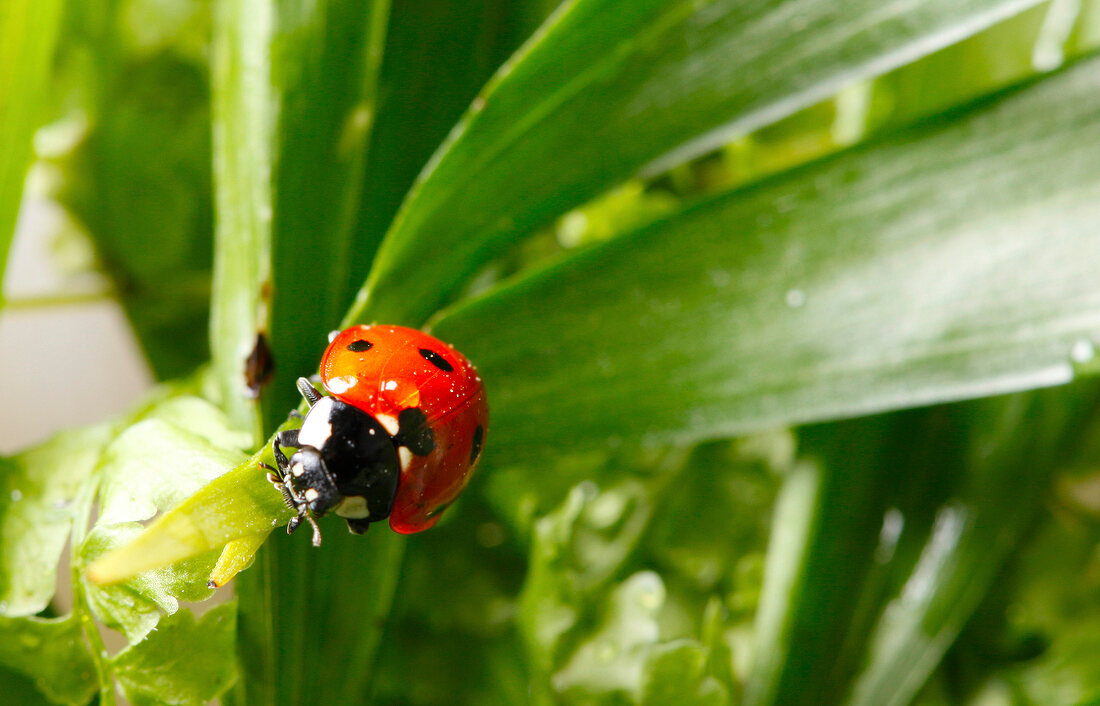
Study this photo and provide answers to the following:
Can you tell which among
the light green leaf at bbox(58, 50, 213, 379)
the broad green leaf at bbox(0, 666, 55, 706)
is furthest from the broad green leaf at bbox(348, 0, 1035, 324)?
the light green leaf at bbox(58, 50, 213, 379)

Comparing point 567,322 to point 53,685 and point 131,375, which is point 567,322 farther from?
point 131,375

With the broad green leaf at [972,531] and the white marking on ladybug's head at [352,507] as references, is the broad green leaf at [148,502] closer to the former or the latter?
the white marking on ladybug's head at [352,507]

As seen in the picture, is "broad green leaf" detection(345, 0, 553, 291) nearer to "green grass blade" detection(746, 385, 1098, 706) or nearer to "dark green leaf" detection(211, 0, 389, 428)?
"dark green leaf" detection(211, 0, 389, 428)

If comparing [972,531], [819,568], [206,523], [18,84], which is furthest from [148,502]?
[972,531]

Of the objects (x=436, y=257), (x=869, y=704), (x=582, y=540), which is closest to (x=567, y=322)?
(x=436, y=257)

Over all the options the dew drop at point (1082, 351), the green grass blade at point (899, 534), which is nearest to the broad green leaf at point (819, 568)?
the green grass blade at point (899, 534)

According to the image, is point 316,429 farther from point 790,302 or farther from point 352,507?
point 790,302
